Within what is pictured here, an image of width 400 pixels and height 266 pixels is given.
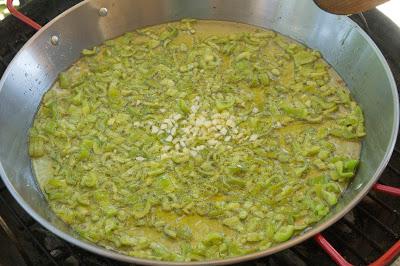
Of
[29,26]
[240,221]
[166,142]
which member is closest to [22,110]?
[29,26]

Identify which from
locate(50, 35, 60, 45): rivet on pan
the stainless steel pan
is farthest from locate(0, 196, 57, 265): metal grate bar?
locate(50, 35, 60, 45): rivet on pan

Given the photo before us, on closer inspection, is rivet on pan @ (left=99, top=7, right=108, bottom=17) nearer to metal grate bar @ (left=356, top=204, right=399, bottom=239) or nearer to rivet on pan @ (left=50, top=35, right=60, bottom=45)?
rivet on pan @ (left=50, top=35, right=60, bottom=45)

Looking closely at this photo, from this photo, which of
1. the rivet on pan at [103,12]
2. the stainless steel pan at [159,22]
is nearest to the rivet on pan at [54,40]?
the stainless steel pan at [159,22]

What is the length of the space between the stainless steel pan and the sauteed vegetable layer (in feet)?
0.16

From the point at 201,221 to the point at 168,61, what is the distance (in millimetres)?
949

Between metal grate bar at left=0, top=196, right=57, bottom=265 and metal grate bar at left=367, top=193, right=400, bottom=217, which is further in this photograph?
metal grate bar at left=367, top=193, right=400, bottom=217

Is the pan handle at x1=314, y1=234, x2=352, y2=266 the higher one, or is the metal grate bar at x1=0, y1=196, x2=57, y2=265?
the pan handle at x1=314, y1=234, x2=352, y2=266

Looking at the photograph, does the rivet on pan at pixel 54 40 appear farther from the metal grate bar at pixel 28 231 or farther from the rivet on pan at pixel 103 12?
the metal grate bar at pixel 28 231

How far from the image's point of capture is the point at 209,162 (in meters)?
2.02

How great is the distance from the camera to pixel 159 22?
265cm

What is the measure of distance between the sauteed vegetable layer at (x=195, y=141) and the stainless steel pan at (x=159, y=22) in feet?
0.16

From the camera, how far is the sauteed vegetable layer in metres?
1.85

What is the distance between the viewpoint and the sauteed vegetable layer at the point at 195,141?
185cm

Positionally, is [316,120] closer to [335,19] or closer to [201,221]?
[335,19]
